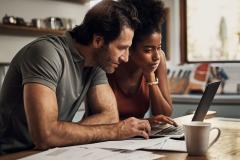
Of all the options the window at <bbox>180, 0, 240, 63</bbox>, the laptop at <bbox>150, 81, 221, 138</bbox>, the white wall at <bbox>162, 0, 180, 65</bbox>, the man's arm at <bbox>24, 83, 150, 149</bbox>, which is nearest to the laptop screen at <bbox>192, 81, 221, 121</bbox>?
the laptop at <bbox>150, 81, 221, 138</bbox>

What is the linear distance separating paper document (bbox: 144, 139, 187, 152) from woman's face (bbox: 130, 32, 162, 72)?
0.66 metres

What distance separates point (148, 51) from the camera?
1.96 m

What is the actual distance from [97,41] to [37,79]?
38 centimetres

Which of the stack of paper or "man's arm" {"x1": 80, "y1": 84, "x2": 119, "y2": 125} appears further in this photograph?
"man's arm" {"x1": 80, "y1": 84, "x2": 119, "y2": 125}

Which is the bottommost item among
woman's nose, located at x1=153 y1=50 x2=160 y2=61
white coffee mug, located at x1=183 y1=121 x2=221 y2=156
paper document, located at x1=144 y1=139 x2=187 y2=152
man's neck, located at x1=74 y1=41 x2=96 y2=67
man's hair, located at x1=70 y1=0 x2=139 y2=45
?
paper document, located at x1=144 y1=139 x2=187 y2=152

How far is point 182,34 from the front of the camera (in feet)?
12.7

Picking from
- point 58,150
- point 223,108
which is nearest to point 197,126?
point 58,150

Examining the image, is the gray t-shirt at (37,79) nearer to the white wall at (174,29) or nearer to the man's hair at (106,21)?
the man's hair at (106,21)

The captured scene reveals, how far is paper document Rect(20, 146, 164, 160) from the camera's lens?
1.11 meters

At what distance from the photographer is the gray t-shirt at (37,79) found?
1.46m

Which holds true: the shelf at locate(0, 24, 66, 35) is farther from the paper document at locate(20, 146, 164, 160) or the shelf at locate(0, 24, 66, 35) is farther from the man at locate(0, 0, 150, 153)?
the paper document at locate(20, 146, 164, 160)

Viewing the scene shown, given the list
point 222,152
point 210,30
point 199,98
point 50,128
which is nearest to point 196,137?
point 222,152

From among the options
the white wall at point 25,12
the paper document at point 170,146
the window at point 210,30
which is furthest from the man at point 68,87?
the window at point 210,30

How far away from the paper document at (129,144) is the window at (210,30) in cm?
247
